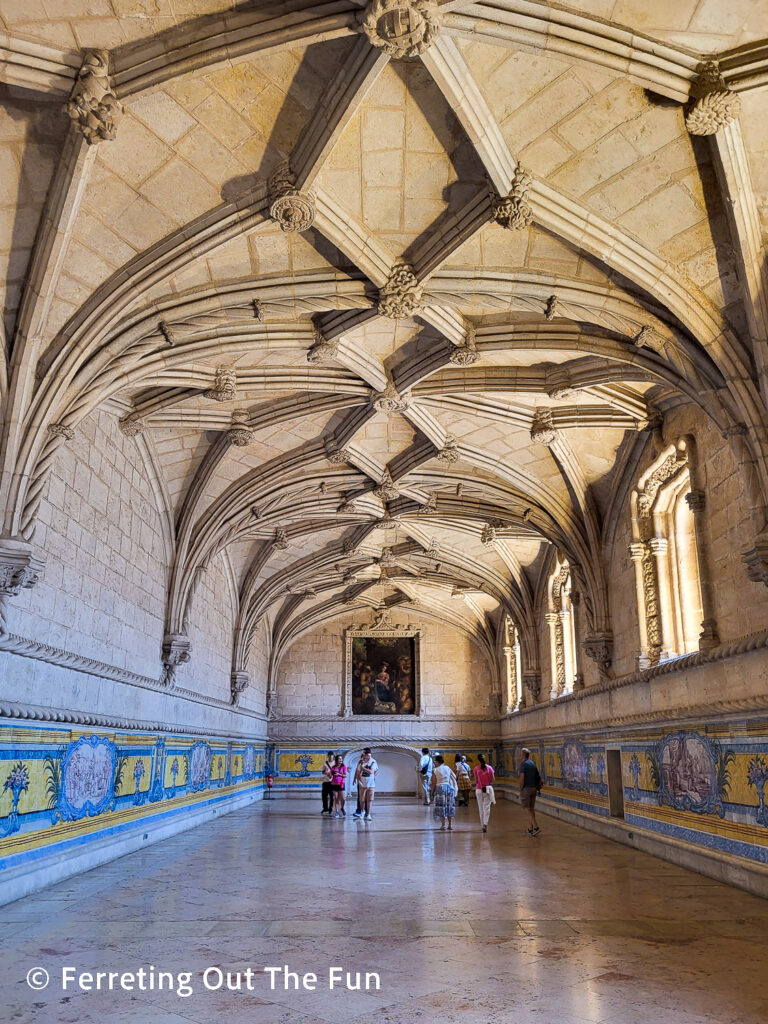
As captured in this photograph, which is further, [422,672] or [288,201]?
[422,672]

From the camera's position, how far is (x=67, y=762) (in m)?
8.59

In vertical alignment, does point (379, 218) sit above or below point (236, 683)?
above

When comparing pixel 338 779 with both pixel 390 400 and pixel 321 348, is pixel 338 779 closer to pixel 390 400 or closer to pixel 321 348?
pixel 390 400

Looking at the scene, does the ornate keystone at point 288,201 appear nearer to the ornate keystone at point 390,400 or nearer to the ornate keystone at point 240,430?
the ornate keystone at point 390,400

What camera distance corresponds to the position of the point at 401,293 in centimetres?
782

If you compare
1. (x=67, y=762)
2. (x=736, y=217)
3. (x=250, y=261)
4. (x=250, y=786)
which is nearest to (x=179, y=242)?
(x=250, y=261)

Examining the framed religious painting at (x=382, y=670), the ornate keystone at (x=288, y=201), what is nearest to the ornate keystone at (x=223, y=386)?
the ornate keystone at (x=288, y=201)

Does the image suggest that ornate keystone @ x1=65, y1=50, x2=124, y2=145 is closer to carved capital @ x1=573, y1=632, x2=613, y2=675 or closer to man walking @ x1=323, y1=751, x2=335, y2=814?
carved capital @ x1=573, y1=632, x2=613, y2=675

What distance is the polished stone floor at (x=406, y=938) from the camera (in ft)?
14.1

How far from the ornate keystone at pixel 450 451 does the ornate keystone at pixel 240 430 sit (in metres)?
2.96

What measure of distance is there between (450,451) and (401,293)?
15.9ft

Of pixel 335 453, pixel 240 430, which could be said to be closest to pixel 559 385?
pixel 335 453

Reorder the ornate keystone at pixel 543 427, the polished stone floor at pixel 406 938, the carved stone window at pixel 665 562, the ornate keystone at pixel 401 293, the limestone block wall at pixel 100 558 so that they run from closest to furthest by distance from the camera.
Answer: the polished stone floor at pixel 406 938 → the ornate keystone at pixel 401 293 → the limestone block wall at pixel 100 558 → the carved stone window at pixel 665 562 → the ornate keystone at pixel 543 427

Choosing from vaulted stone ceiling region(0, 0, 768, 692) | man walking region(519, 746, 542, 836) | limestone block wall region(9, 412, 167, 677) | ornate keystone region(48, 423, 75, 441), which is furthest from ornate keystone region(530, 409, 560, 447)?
ornate keystone region(48, 423, 75, 441)
